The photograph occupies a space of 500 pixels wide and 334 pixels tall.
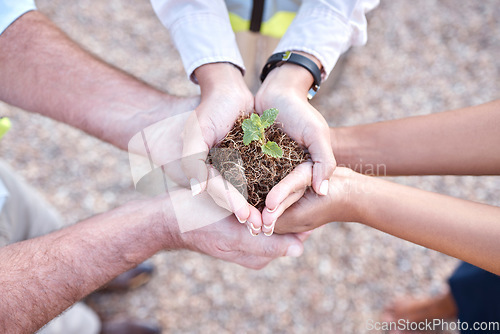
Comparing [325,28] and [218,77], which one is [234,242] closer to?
[218,77]

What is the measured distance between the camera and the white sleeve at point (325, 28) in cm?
190

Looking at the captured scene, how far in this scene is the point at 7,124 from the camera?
5.44 ft

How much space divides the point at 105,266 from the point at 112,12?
340cm

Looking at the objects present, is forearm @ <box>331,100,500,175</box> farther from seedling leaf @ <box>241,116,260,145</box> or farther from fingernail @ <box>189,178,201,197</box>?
fingernail @ <box>189,178,201,197</box>

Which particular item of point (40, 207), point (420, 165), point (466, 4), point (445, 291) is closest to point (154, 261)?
point (40, 207)

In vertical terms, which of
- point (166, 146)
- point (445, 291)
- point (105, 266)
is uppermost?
point (166, 146)

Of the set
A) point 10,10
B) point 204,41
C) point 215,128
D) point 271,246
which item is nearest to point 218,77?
point 204,41

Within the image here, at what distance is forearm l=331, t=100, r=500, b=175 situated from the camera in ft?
5.73

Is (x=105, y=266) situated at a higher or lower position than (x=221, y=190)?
lower

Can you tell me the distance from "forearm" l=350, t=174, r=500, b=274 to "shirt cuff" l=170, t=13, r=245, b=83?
3.00 feet

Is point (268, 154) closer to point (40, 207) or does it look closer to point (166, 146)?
point (166, 146)

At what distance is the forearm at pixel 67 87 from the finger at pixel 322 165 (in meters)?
0.92

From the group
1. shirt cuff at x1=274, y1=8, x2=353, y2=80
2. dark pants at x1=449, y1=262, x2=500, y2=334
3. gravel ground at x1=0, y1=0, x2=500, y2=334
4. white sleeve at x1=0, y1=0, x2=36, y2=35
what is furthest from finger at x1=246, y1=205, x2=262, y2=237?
white sleeve at x1=0, y1=0, x2=36, y2=35

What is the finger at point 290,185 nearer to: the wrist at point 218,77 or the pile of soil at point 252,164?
the pile of soil at point 252,164
